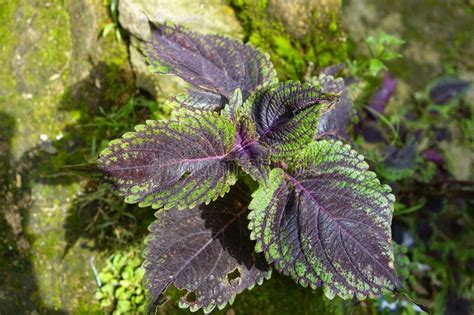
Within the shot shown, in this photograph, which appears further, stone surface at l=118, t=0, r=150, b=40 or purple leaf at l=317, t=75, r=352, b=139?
stone surface at l=118, t=0, r=150, b=40

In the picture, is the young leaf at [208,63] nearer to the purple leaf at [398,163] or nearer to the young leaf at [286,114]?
the young leaf at [286,114]

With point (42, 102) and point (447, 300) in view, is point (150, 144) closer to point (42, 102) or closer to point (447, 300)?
point (42, 102)

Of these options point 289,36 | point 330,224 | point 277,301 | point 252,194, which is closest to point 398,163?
point 289,36

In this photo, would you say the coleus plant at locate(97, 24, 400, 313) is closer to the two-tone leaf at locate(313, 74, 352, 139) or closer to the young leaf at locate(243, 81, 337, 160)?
the young leaf at locate(243, 81, 337, 160)

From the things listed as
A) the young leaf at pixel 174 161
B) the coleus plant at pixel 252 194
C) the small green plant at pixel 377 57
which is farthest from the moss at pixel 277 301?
the small green plant at pixel 377 57

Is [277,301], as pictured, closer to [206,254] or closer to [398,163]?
[206,254]

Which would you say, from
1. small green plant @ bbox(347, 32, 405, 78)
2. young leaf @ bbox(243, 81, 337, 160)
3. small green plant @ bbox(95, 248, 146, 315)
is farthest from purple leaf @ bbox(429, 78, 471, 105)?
small green plant @ bbox(95, 248, 146, 315)
